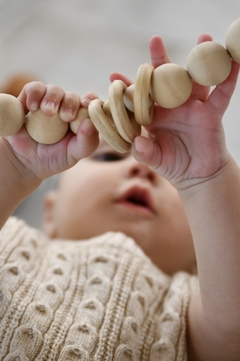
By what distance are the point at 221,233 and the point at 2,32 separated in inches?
44.0

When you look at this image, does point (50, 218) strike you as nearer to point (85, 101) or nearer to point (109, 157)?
point (109, 157)

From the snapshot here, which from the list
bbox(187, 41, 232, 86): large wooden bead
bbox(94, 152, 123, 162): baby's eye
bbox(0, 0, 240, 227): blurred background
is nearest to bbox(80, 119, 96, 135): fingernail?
bbox(187, 41, 232, 86): large wooden bead

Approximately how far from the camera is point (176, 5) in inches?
53.6

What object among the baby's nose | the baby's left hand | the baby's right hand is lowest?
the baby's nose

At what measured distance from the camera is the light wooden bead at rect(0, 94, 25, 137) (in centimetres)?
55

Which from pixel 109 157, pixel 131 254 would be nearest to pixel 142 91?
pixel 131 254

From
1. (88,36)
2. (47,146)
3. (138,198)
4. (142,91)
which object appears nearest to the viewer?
(142,91)


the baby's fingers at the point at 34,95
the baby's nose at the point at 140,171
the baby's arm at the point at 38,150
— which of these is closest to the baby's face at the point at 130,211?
the baby's nose at the point at 140,171

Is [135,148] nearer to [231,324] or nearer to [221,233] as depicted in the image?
[221,233]

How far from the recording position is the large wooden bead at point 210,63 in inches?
20.1

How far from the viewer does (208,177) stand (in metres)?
0.59

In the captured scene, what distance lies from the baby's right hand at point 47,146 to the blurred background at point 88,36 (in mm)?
689

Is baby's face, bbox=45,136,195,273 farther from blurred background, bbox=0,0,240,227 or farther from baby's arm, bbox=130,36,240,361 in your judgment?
blurred background, bbox=0,0,240,227

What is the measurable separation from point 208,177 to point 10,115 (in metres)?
0.28
